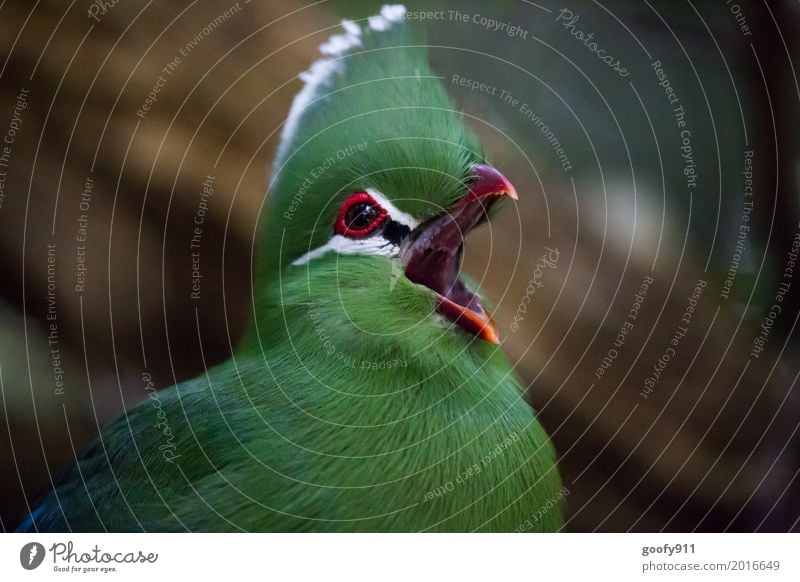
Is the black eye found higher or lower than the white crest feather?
lower

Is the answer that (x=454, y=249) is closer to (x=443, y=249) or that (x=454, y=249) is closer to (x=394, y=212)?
(x=443, y=249)

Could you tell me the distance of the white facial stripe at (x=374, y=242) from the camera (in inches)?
45.4

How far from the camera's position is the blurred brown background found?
1272 mm

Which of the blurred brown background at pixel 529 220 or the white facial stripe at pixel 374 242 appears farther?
the blurred brown background at pixel 529 220

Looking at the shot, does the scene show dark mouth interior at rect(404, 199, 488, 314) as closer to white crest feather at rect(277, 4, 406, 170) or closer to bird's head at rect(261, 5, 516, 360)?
bird's head at rect(261, 5, 516, 360)
